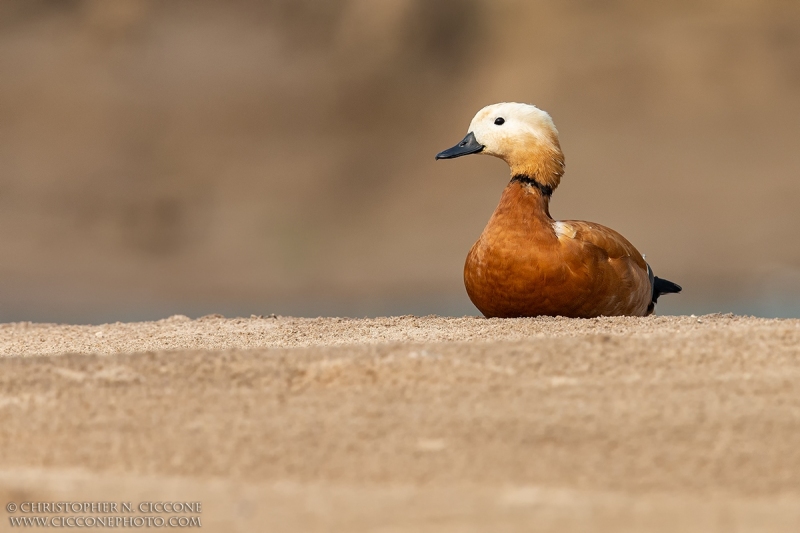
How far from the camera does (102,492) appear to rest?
2750mm

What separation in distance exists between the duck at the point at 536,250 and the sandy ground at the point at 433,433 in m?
1.24

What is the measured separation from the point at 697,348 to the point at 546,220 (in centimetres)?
191

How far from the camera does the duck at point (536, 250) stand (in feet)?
18.1

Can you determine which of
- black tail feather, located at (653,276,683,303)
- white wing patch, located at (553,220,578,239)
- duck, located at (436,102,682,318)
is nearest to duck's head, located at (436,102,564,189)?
duck, located at (436,102,682,318)

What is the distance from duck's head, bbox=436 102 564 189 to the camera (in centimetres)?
591

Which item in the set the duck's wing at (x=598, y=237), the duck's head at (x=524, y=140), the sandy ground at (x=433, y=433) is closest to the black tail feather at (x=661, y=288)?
the duck's wing at (x=598, y=237)

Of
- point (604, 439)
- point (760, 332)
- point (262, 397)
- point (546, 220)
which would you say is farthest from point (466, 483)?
point (546, 220)

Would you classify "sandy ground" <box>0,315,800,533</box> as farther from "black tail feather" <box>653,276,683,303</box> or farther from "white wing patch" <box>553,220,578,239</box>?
"black tail feather" <box>653,276,683,303</box>

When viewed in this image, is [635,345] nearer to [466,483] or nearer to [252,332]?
[466,483]

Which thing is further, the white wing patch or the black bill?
the black bill

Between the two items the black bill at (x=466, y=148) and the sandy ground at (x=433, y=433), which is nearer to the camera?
the sandy ground at (x=433, y=433)

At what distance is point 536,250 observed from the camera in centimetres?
551

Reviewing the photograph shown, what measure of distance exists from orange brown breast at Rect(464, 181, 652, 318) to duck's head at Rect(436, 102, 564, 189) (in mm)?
121

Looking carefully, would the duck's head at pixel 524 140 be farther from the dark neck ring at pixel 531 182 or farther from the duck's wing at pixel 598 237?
the duck's wing at pixel 598 237
